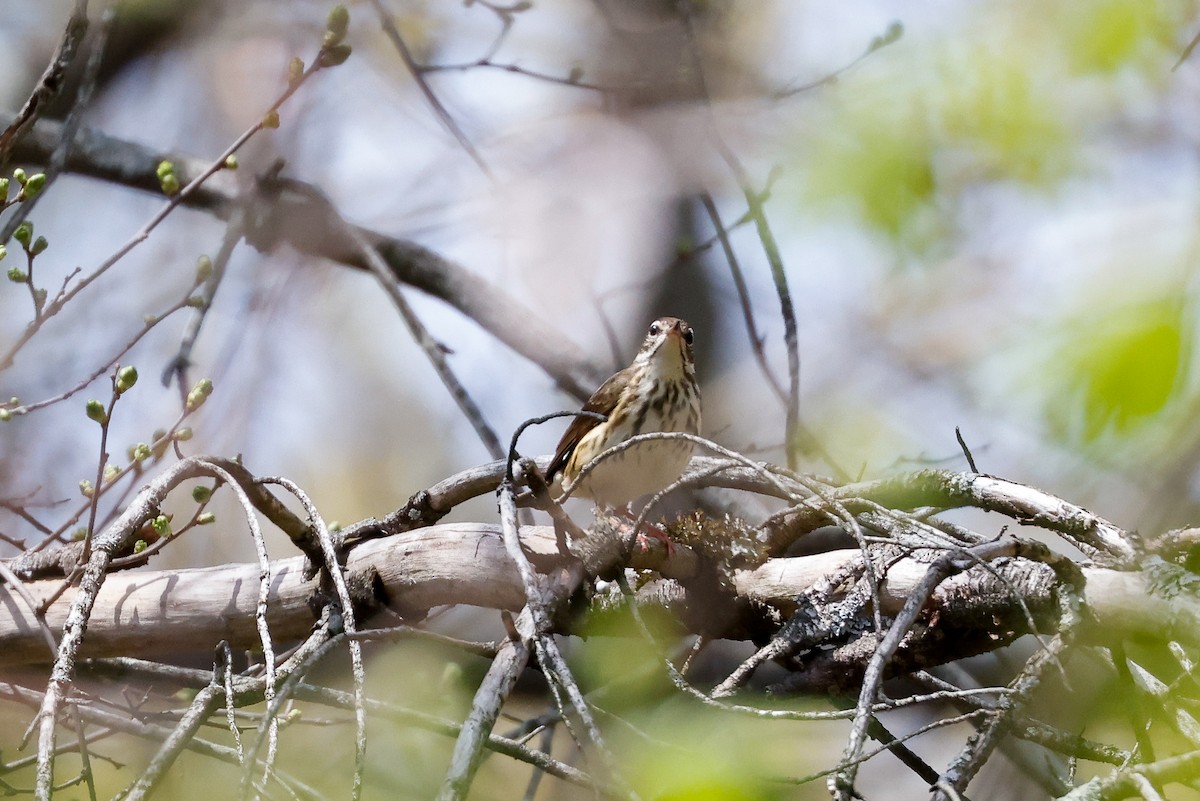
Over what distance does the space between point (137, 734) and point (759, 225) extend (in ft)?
7.76

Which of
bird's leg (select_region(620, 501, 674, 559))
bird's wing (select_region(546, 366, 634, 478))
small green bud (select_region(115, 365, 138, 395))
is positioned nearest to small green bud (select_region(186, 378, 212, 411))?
small green bud (select_region(115, 365, 138, 395))

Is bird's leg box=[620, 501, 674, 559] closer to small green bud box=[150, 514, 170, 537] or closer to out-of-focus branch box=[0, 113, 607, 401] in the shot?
small green bud box=[150, 514, 170, 537]

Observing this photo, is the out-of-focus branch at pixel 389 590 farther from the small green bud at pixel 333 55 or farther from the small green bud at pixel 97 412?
the small green bud at pixel 333 55

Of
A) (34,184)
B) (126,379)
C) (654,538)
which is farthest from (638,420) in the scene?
(34,184)

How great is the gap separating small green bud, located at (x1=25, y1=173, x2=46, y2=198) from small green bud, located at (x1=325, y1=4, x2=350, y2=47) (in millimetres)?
717

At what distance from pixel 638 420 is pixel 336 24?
199cm

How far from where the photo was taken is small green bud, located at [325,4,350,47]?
8.27ft

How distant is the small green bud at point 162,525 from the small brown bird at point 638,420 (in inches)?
62.7

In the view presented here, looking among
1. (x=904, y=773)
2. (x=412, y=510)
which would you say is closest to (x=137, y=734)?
(x=412, y=510)

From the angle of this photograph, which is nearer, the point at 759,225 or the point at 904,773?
the point at 759,225

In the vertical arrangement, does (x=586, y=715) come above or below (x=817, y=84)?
below

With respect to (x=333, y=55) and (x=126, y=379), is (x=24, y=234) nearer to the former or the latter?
(x=126, y=379)

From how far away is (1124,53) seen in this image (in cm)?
212

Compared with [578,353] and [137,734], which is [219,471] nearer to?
[137,734]
